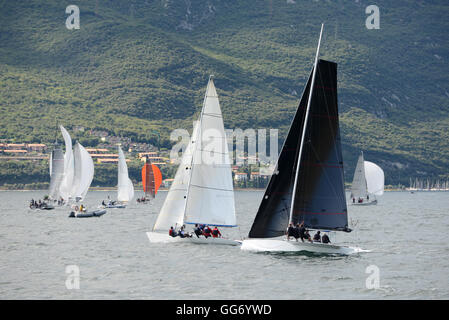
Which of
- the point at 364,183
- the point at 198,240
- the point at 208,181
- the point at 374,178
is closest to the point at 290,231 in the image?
the point at 198,240

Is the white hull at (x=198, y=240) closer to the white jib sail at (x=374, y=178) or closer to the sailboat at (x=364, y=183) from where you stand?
the sailboat at (x=364, y=183)

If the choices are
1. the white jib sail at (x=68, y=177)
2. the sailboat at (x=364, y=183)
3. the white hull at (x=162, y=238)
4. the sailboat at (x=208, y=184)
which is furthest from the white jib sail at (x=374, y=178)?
the sailboat at (x=208, y=184)

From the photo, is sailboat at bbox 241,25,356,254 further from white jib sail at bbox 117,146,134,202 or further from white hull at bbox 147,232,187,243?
white jib sail at bbox 117,146,134,202

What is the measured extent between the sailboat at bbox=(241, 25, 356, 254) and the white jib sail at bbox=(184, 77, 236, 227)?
7174mm

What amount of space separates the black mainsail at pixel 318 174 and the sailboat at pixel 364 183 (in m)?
85.0

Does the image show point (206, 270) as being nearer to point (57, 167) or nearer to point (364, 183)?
point (57, 167)

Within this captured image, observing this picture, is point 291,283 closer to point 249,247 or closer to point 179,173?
point 249,247

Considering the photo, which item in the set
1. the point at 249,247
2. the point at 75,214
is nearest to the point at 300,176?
the point at 249,247

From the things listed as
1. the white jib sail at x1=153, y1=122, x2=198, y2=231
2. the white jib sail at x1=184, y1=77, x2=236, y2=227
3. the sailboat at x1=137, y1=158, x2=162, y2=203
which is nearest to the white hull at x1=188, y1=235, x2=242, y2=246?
the white jib sail at x1=184, y1=77, x2=236, y2=227

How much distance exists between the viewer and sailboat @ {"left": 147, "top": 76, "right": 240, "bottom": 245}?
5050 cm

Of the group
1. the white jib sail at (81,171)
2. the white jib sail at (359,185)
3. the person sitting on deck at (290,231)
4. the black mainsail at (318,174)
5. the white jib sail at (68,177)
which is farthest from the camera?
the white jib sail at (359,185)

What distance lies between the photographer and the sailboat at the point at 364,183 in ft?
434
